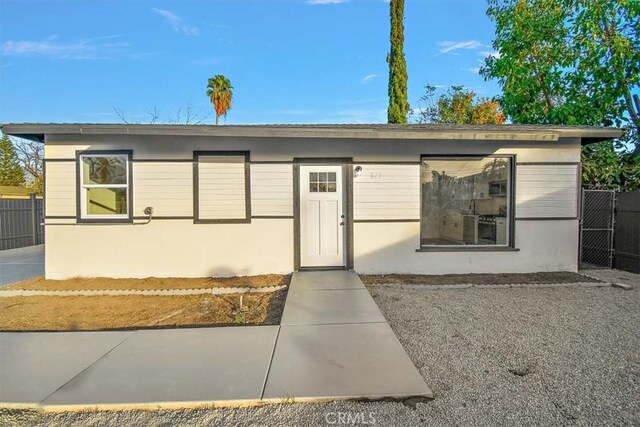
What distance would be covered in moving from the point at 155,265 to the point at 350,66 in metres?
10.1

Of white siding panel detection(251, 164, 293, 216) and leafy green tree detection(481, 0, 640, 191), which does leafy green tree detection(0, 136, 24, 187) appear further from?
leafy green tree detection(481, 0, 640, 191)

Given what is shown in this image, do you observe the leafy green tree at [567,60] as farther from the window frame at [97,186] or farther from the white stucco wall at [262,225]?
the window frame at [97,186]

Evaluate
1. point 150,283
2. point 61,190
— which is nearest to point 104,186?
point 61,190

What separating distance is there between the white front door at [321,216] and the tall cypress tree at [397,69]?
8712 mm

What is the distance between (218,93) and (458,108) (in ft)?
47.1

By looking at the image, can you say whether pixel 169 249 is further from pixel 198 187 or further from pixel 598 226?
pixel 598 226

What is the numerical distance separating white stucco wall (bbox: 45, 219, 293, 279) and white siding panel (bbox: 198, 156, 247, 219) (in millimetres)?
259

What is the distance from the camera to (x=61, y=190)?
230 inches

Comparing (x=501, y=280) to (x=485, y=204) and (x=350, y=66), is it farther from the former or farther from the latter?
(x=350, y=66)

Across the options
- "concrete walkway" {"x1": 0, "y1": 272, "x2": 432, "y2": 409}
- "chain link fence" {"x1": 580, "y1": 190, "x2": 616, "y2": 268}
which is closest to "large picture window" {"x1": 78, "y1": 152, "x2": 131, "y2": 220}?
"concrete walkway" {"x1": 0, "y1": 272, "x2": 432, "y2": 409}

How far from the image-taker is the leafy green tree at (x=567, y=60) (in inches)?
335

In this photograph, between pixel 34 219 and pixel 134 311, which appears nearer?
pixel 134 311

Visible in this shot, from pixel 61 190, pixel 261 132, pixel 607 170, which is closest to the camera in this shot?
pixel 261 132

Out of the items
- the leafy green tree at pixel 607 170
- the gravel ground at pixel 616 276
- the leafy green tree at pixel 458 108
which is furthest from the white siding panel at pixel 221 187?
the leafy green tree at pixel 458 108
